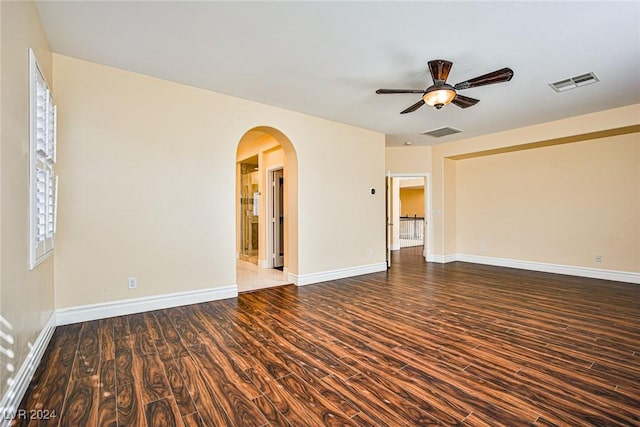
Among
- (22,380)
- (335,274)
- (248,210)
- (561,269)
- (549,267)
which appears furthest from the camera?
(248,210)

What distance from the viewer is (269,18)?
247 centimetres

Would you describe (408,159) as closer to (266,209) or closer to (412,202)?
(266,209)

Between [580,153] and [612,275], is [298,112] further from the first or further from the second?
[612,275]

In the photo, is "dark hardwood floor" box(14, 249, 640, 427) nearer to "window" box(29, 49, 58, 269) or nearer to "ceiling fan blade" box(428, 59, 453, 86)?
"window" box(29, 49, 58, 269)

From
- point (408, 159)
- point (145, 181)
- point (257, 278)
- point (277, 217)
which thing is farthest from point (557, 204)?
point (145, 181)

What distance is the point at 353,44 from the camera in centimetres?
285

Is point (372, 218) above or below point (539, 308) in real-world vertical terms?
above

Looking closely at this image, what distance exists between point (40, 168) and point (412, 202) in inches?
590

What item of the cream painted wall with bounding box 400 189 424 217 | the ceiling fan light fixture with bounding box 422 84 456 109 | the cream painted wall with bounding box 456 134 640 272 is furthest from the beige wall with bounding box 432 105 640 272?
the cream painted wall with bounding box 400 189 424 217

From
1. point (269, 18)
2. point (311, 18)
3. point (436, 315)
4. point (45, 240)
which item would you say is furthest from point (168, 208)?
point (436, 315)

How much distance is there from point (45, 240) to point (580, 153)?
7832 mm

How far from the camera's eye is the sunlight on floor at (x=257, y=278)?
4730mm

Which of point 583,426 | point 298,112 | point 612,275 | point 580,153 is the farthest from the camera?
point 580,153

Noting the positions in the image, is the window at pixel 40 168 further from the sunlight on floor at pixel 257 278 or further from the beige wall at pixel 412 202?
the beige wall at pixel 412 202
